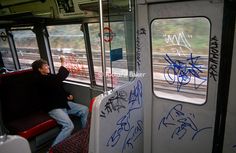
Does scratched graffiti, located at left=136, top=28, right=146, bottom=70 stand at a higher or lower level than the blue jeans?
higher

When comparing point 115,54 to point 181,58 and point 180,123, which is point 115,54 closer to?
point 181,58

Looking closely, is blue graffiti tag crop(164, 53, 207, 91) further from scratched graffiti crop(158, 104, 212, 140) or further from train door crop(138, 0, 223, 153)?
scratched graffiti crop(158, 104, 212, 140)

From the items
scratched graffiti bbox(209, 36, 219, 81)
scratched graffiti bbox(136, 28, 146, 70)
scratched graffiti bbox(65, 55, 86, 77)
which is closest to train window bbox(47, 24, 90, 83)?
scratched graffiti bbox(65, 55, 86, 77)

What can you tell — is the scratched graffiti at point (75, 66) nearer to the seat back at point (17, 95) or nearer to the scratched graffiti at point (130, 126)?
the seat back at point (17, 95)

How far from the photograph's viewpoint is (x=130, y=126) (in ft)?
7.23

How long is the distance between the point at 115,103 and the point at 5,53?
5514mm

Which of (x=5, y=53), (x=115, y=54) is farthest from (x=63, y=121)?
(x=5, y=53)

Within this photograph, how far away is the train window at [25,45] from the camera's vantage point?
16.5ft

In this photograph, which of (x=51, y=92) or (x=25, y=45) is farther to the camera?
(x=25, y=45)

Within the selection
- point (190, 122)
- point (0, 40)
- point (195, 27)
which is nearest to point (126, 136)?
point (190, 122)

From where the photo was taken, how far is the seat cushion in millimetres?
3109

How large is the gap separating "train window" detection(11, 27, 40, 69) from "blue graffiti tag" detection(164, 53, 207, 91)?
3692 mm

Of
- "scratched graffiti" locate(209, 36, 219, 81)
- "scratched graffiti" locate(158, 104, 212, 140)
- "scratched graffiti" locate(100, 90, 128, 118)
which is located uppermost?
"scratched graffiti" locate(209, 36, 219, 81)

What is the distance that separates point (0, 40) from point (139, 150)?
5.37 meters
